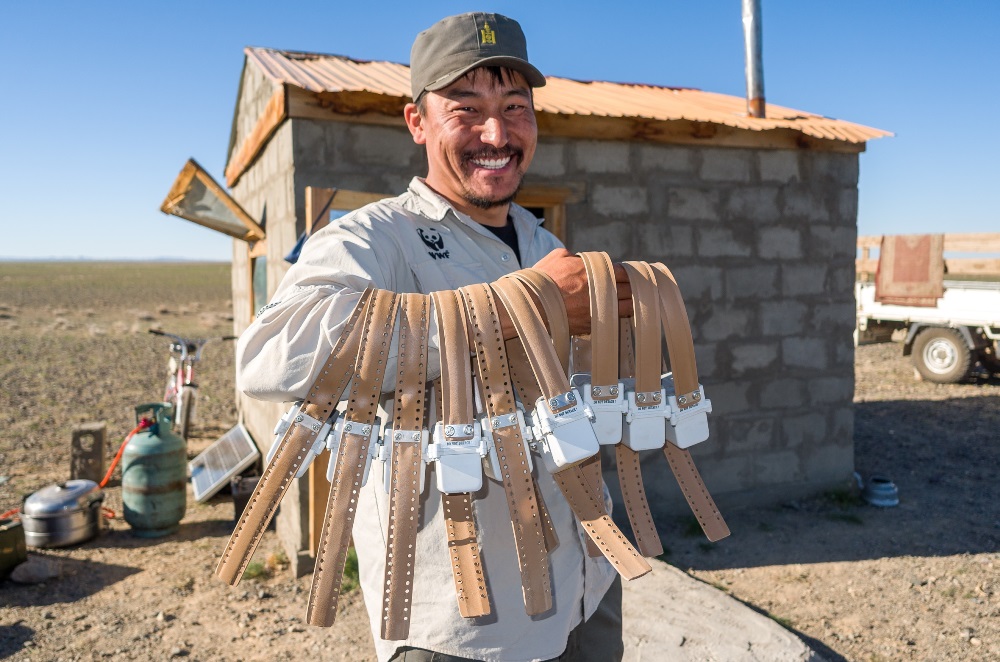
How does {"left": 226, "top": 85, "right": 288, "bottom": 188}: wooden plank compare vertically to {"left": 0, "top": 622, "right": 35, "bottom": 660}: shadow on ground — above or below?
above

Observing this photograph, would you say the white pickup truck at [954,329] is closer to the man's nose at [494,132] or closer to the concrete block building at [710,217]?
the concrete block building at [710,217]

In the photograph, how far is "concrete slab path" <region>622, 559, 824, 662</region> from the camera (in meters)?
3.19

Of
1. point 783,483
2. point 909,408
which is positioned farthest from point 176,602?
point 909,408

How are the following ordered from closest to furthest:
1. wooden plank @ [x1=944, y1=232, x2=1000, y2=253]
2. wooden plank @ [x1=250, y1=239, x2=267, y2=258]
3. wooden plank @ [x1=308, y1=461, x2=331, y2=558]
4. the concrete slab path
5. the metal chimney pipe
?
the concrete slab path, wooden plank @ [x1=308, y1=461, x2=331, y2=558], wooden plank @ [x1=250, y1=239, x2=267, y2=258], the metal chimney pipe, wooden plank @ [x1=944, y1=232, x2=1000, y2=253]

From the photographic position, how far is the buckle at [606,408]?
1236 millimetres

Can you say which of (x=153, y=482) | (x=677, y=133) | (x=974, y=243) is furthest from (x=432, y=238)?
(x=974, y=243)

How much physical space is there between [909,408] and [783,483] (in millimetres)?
5070

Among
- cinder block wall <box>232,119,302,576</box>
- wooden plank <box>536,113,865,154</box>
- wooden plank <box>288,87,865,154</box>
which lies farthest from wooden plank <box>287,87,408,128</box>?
wooden plank <box>536,113,865,154</box>

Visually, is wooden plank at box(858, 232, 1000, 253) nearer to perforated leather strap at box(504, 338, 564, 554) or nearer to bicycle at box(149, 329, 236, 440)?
bicycle at box(149, 329, 236, 440)

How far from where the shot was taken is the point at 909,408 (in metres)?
9.56

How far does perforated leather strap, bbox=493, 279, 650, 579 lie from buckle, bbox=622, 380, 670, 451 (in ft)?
0.41

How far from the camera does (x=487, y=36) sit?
1489mm

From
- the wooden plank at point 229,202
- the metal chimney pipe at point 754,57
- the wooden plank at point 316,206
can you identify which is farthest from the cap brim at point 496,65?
the metal chimney pipe at point 754,57

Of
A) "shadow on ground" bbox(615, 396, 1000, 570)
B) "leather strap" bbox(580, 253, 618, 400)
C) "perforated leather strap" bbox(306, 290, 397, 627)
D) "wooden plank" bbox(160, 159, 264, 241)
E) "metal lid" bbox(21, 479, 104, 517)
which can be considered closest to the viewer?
"perforated leather strap" bbox(306, 290, 397, 627)
